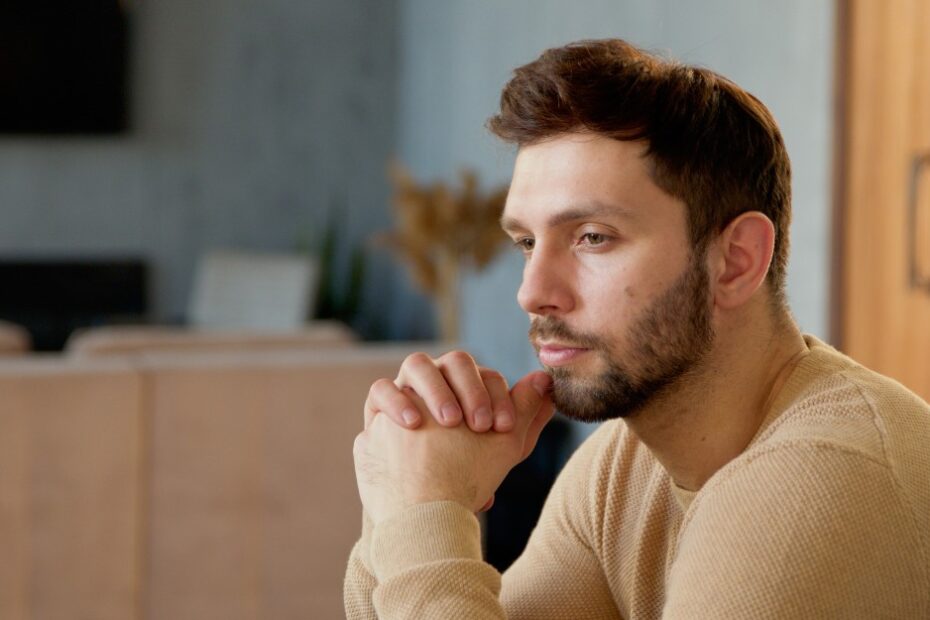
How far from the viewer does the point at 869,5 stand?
2420 mm

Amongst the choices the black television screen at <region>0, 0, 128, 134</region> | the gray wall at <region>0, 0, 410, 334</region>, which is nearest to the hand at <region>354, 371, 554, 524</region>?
the gray wall at <region>0, 0, 410, 334</region>

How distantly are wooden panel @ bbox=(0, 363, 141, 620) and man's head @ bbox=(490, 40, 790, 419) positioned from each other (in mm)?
1550

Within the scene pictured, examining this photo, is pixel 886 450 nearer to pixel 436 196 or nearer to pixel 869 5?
pixel 869 5

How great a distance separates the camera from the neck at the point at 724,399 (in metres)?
1.10

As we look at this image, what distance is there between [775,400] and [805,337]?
147mm

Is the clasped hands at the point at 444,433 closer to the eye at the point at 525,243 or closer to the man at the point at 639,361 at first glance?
the man at the point at 639,361

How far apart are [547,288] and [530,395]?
14cm

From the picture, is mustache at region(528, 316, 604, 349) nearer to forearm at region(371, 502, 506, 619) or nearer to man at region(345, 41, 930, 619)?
man at region(345, 41, 930, 619)

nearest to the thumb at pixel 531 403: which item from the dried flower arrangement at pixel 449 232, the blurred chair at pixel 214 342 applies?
the blurred chair at pixel 214 342

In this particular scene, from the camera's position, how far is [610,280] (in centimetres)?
106

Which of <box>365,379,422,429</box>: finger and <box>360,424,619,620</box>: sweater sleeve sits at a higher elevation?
<box>365,379,422,429</box>: finger

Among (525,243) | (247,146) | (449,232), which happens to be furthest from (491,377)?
(247,146)

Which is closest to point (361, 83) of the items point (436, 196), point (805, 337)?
point (436, 196)

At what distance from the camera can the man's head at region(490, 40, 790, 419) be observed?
105 centimetres
